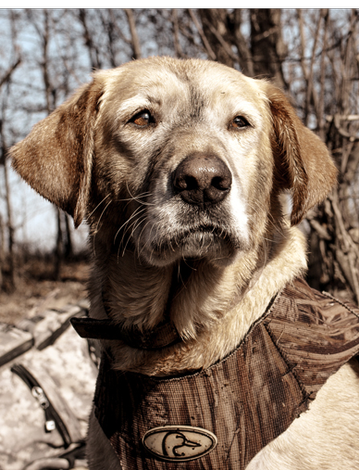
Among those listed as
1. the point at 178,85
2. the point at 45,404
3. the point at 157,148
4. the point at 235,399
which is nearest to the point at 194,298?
the point at 235,399

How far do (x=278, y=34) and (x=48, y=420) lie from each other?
4.93 meters

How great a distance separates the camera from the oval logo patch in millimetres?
1958

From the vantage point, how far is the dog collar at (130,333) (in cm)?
220

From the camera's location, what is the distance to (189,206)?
1932mm

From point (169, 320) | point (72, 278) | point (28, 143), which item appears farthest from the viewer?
point (72, 278)

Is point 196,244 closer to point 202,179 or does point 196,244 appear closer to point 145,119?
point 202,179

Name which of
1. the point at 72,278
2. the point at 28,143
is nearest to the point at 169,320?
the point at 28,143

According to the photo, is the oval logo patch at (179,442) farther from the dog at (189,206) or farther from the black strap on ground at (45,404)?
the black strap on ground at (45,404)

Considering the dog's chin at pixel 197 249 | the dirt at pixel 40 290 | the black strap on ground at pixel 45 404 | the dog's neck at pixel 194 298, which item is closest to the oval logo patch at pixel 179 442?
the dog's neck at pixel 194 298

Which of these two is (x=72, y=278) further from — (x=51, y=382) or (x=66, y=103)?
(x=66, y=103)

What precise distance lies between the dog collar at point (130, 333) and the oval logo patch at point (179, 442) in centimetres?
38

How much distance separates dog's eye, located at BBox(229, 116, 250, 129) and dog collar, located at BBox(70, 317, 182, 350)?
109cm

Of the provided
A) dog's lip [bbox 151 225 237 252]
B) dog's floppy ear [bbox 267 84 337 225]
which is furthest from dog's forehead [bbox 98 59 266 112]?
dog's lip [bbox 151 225 237 252]

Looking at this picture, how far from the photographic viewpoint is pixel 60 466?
3312mm
